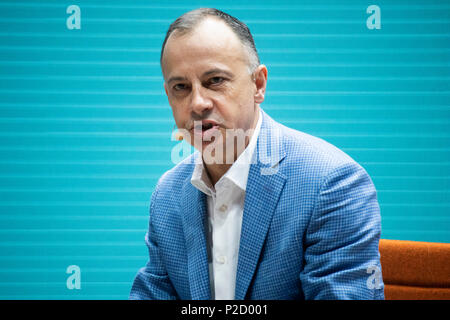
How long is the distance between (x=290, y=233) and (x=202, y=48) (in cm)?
58

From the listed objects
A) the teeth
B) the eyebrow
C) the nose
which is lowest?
the teeth

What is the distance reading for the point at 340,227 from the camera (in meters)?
1.01

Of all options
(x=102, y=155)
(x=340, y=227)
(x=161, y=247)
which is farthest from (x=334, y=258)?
(x=102, y=155)

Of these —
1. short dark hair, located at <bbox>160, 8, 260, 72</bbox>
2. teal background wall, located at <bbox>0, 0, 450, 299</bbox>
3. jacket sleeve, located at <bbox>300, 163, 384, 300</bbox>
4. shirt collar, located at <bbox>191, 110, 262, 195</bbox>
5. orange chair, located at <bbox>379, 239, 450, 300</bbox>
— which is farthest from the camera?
teal background wall, located at <bbox>0, 0, 450, 299</bbox>

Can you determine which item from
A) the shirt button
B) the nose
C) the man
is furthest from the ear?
the shirt button

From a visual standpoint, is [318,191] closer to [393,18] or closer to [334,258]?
[334,258]

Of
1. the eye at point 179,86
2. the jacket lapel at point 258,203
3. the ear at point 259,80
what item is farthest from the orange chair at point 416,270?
the eye at point 179,86

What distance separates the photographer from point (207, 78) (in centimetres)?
106

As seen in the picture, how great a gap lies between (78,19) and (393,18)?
231 centimetres

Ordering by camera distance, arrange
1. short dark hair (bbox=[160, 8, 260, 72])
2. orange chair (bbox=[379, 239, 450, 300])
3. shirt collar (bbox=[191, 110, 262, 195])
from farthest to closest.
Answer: orange chair (bbox=[379, 239, 450, 300]) → shirt collar (bbox=[191, 110, 262, 195]) → short dark hair (bbox=[160, 8, 260, 72])

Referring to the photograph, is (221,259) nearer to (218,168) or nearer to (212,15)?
(218,168)

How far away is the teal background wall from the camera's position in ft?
8.90

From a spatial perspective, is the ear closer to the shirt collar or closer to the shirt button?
the shirt collar

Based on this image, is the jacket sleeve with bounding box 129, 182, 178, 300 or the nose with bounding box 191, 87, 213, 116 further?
the jacket sleeve with bounding box 129, 182, 178, 300
